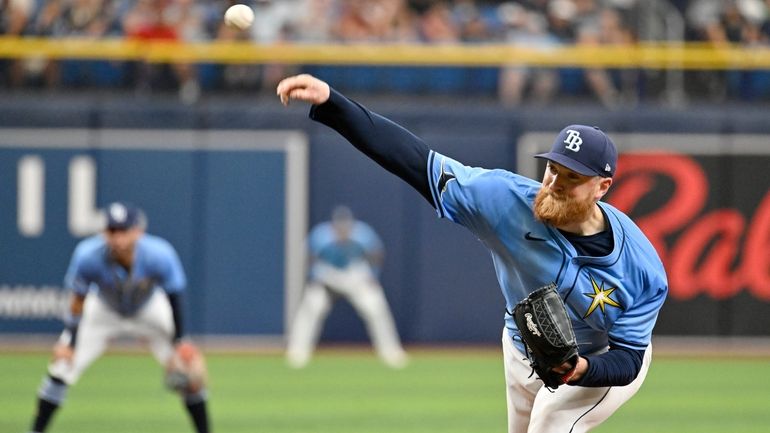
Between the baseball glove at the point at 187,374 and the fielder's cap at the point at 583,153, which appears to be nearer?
the fielder's cap at the point at 583,153

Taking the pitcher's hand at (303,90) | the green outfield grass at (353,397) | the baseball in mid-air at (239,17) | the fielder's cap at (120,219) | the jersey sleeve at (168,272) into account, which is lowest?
the green outfield grass at (353,397)

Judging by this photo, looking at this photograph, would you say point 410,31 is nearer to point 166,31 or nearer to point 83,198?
point 166,31

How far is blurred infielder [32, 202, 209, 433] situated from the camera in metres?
9.87

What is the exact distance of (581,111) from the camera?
724 inches

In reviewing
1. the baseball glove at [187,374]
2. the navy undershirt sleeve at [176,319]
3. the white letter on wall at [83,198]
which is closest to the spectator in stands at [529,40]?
the white letter on wall at [83,198]

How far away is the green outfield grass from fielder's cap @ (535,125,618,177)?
574 centimetres

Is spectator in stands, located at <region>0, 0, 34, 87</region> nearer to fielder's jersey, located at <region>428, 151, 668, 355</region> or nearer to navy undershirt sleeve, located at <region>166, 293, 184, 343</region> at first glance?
navy undershirt sleeve, located at <region>166, 293, 184, 343</region>

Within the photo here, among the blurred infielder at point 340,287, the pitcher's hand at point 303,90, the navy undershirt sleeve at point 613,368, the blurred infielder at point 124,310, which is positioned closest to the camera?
the pitcher's hand at point 303,90

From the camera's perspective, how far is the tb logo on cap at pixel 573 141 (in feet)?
20.1

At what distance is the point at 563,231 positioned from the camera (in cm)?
624

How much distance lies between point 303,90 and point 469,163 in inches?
501

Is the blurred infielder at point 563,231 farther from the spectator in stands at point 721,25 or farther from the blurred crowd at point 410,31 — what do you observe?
the spectator in stands at point 721,25

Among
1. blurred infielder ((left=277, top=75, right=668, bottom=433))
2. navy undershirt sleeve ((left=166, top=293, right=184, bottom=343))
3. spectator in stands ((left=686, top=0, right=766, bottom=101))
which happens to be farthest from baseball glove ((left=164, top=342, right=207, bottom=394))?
spectator in stands ((left=686, top=0, right=766, bottom=101))

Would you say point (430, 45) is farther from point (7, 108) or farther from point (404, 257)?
point (7, 108)
